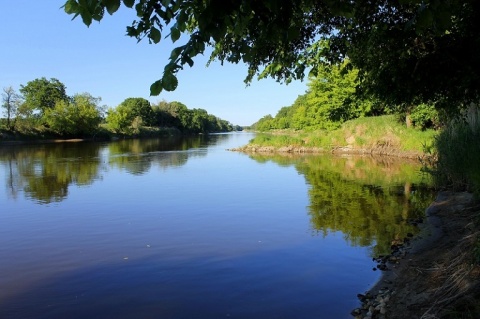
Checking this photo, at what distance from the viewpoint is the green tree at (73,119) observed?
273 feet

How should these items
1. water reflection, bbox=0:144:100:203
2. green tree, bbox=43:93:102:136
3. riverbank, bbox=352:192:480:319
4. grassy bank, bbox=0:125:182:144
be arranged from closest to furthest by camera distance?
riverbank, bbox=352:192:480:319, water reflection, bbox=0:144:100:203, grassy bank, bbox=0:125:182:144, green tree, bbox=43:93:102:136

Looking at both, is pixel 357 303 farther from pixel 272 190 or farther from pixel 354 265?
pixel 272 190

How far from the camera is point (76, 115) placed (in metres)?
86.3

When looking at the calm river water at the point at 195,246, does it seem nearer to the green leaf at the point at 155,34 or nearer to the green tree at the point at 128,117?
the green leaf at the point at 155,34

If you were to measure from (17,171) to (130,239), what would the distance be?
2092cm

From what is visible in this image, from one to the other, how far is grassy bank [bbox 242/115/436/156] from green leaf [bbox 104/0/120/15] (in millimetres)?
34579

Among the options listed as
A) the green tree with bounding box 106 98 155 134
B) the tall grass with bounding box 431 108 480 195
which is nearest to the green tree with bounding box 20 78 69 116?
the green tree with bounding box 106 98 155 134

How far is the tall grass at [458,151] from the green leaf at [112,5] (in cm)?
1098

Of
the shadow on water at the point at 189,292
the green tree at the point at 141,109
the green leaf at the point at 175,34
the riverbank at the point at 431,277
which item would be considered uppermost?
the green tree at the point at 141,109

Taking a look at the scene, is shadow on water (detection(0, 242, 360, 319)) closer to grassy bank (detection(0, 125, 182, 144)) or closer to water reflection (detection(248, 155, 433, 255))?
water reflection (detection(248, 155, 433, 255))

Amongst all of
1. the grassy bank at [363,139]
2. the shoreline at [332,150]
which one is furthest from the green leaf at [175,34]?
the shoreline at [332,150]

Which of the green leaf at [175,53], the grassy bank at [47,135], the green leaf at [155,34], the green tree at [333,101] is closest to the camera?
the green leaf at [175,53]

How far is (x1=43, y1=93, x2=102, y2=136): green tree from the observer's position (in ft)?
273

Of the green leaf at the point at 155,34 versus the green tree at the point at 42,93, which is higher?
the green tree at the point at 42,93
